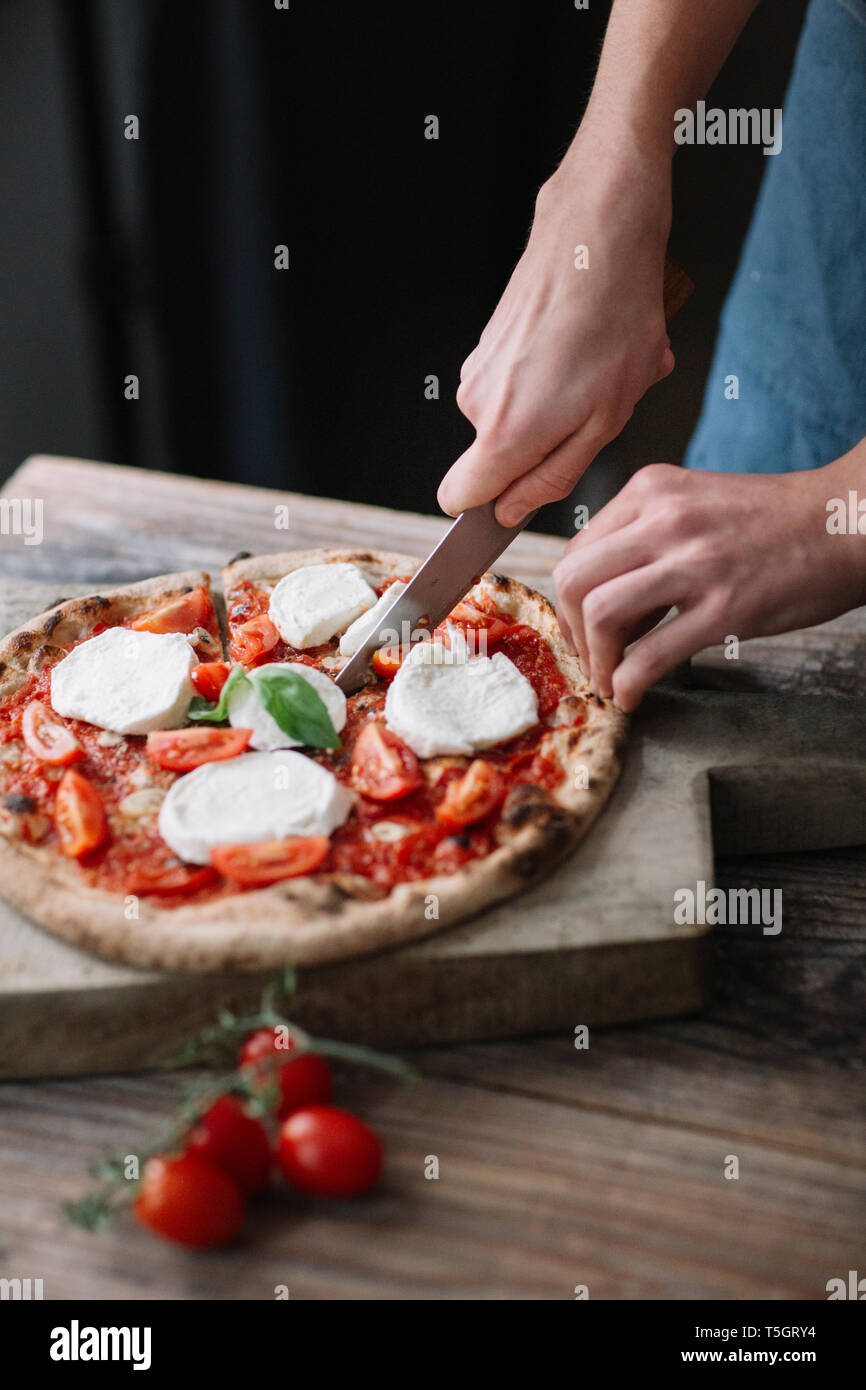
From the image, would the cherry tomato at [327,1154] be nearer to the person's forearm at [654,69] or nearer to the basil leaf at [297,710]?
the basil leaf at [297,710]

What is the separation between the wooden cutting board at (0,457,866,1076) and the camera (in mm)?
1941

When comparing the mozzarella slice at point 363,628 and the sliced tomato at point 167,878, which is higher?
the mozzarella slice at point 363,628

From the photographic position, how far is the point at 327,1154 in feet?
5.67

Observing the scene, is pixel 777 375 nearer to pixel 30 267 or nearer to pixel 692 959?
pixel 692 959

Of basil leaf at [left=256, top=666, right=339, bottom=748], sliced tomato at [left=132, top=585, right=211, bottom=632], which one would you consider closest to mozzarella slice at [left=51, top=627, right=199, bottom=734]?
sliced tomato at [left=132, top=585, right=211, bottom=632]

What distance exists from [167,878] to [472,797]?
0.62m

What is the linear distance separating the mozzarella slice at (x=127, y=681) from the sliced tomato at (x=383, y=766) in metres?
0.43

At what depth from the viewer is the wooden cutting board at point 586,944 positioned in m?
1.94

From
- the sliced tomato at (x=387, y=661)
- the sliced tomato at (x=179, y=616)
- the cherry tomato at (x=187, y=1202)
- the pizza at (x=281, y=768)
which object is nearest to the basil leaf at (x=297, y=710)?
the pizza at (x=281, y=768)

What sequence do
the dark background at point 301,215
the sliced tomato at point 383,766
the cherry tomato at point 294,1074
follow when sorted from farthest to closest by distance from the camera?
the dark background at point 301,215 < the sliced tomato at point 383,766 < the cherry tomato at point 294,1074

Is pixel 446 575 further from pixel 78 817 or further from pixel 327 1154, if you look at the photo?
pixel 327 1154

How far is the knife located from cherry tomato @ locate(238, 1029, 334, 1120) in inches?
38.4
